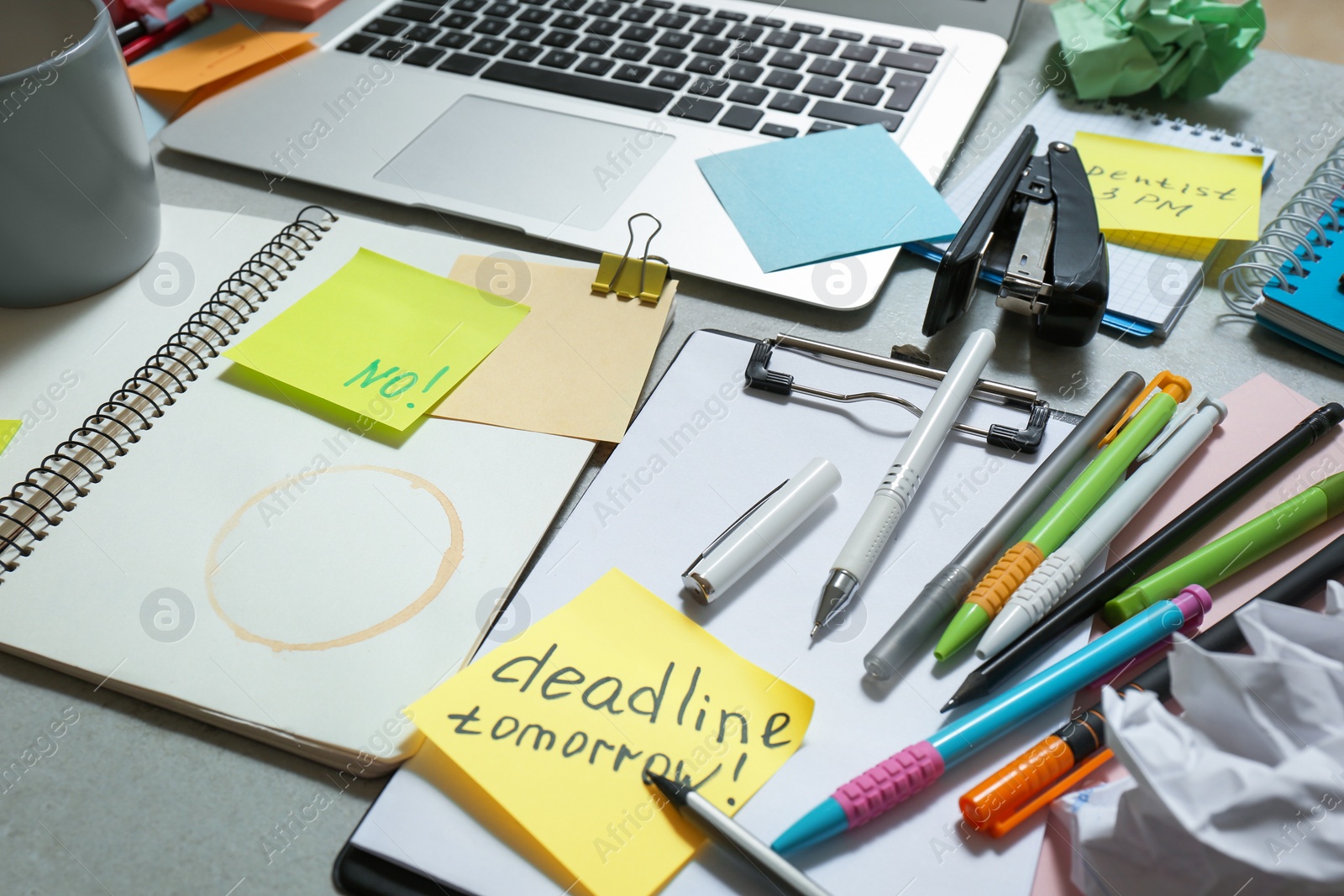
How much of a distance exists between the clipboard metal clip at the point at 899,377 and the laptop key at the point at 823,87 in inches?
11.4

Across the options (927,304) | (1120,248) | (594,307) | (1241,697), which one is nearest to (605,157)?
(594,307)

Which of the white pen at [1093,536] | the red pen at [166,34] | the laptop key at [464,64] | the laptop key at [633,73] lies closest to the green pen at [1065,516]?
the white pen at [1093,536]

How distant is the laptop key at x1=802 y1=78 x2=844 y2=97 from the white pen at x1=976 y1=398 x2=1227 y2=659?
15.9 inches

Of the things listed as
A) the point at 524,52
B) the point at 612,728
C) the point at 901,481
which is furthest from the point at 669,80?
the point at 612,728

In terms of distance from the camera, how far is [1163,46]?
778 mm

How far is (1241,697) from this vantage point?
331 millimetres

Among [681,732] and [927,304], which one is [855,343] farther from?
[681,732]

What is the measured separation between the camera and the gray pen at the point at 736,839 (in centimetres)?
35

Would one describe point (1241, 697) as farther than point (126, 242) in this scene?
No

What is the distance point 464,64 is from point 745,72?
246mm

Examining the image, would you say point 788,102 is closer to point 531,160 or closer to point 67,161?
point 531,160

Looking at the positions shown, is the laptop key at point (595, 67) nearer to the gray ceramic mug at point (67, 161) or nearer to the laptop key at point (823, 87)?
the laptop key at point (823, 87)

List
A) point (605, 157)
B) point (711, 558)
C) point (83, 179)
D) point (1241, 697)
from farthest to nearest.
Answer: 1. point (605, 157)
2. point (83, 179)
3. point (711, 558)
4. point (1241, 697)

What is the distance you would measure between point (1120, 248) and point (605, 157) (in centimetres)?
38
